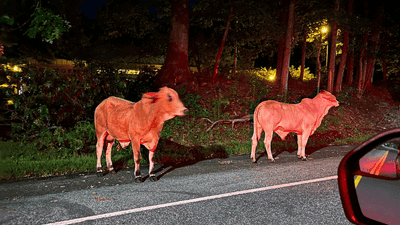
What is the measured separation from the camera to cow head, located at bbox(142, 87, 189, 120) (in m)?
6.23

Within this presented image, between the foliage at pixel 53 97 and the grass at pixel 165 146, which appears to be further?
the foliage at pixel 53 97

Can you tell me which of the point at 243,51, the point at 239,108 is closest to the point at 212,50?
the point at 243,51

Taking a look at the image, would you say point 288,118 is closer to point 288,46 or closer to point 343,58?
point 288,46

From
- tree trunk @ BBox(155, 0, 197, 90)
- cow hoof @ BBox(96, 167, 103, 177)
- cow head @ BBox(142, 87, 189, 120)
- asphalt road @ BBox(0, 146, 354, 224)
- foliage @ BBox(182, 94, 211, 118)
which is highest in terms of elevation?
tree trunk @ BBox(155, 0, 197, 90)

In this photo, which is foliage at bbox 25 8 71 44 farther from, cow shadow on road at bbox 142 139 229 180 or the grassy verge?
cow shadow on road at bbox 142 139 229 180

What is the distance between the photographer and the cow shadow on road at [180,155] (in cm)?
770

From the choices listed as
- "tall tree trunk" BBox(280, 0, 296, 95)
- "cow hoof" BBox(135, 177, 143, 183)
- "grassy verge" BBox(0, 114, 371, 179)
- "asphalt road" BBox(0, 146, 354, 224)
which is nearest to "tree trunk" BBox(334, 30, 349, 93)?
"tall tree trunk" BBox(280, 0, 296, 95)

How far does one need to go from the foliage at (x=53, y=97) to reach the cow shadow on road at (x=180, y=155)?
2493mm

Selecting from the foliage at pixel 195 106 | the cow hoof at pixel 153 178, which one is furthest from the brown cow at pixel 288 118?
the foliage at pixel 195 106

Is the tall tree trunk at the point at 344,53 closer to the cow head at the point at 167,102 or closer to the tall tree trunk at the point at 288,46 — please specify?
the tall tree trunk at the point at 288,46

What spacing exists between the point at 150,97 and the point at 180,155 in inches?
116

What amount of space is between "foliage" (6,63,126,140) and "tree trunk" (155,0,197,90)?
4767 mm

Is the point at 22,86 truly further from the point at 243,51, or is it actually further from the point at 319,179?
the point at 243,51

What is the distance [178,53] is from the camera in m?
15.2
